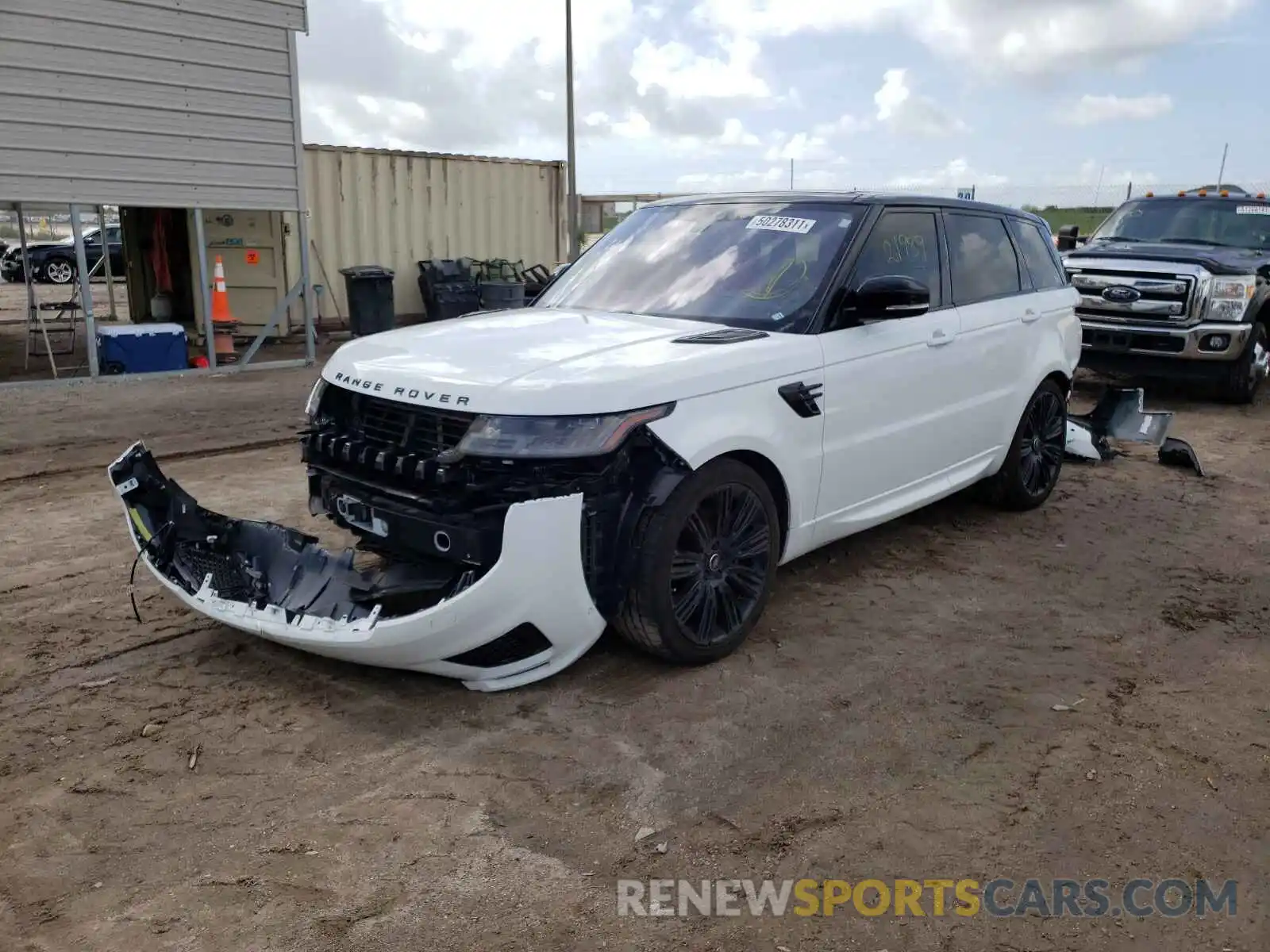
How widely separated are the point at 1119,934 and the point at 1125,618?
2433 mm

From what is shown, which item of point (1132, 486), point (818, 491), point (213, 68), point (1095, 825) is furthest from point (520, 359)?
point (213, 68)

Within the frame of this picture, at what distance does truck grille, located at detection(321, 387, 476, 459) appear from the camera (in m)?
3.67

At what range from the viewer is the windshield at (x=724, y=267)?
14.8 ft

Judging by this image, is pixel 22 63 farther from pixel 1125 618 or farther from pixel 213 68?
pixel 1125 618

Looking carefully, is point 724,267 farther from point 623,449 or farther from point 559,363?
point 623,449

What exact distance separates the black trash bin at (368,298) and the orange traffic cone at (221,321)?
1.91 meters

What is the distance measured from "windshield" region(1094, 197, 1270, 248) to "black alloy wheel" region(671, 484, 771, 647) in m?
9.20

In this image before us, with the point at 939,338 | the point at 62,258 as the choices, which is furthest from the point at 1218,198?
the point at 62,258

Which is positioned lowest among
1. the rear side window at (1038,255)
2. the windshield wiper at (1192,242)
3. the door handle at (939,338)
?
the door handle at (939,338)

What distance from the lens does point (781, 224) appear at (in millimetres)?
4805

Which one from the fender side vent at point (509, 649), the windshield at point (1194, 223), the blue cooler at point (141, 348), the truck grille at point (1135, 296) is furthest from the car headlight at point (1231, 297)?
the blue cooler at point (141, 348)

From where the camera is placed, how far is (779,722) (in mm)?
3771

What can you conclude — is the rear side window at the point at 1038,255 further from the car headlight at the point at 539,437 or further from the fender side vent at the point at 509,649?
the fender side vent at the point at 509,649

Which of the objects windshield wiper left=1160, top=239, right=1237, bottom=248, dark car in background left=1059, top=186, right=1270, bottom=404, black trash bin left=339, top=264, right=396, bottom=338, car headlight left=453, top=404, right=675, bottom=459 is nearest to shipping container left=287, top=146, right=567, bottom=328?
black trash bin left=339, top=264, right=396, bottom=338
